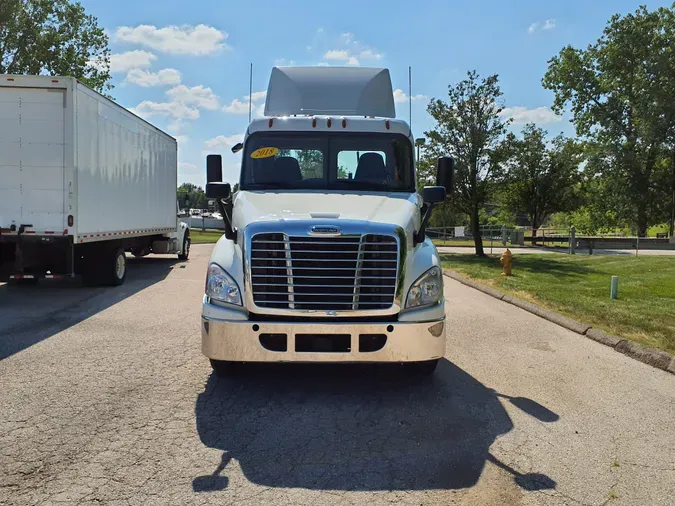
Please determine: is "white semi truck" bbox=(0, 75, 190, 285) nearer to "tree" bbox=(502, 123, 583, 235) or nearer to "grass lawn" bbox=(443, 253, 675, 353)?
"grass lawn" bbox=(443, 253, 675, 353)

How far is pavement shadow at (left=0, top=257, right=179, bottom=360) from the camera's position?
726 centimetres

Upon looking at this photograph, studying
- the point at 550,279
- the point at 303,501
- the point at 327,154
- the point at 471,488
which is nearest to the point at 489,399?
the point at 471,488

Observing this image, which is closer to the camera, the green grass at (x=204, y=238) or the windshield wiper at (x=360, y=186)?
the windshield wiper at (x=360, y=186)

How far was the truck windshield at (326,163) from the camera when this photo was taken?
6141 millimetres

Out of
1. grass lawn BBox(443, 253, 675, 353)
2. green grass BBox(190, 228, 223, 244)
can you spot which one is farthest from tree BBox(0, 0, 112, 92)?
grass lawn BBox(443, 253, 675, 353)

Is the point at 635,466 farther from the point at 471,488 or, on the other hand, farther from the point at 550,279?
the point at 550,279

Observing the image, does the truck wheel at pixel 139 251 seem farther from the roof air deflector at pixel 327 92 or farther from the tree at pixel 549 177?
the tree at pixel 549 177

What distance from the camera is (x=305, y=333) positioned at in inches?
181

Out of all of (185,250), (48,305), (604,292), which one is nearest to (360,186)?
(48,305)

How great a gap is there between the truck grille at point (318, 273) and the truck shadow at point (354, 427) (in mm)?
876

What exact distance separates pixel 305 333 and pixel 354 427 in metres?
0.84

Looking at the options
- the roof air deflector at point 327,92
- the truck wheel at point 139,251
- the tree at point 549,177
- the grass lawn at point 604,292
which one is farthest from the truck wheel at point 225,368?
the tree at point 549,177

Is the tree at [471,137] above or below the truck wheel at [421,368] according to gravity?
above

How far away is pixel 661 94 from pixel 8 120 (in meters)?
34.6
